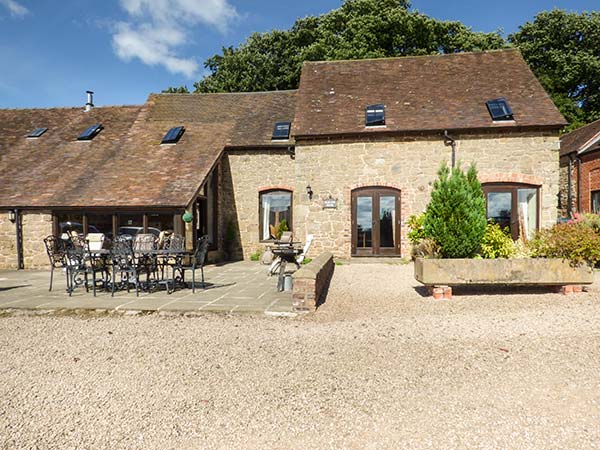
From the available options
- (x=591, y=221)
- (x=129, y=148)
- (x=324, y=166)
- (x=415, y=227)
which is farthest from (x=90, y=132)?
(x=591, y=221)

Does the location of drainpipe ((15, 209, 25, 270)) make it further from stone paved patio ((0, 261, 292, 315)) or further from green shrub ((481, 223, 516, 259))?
green shrub ((481, 223, 516, 259))

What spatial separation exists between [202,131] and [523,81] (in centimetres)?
1081

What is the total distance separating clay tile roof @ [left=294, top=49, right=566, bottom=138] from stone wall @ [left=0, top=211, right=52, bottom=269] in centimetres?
828

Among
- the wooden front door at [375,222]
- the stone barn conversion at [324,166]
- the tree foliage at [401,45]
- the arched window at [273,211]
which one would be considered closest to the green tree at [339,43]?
the tree foliage at [401,45]

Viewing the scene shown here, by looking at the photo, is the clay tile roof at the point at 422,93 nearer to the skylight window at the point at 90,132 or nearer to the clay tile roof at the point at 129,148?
the clay tile roof at the point at 129,148

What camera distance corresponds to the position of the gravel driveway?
246cm

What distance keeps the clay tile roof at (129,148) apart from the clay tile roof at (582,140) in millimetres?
12279

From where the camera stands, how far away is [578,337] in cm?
426

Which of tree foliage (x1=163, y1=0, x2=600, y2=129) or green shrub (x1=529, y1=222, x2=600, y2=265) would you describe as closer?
green shrub (x1=529, y1=222, x2=600, y2=265)

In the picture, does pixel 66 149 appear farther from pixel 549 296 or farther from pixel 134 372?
pixel 549 296

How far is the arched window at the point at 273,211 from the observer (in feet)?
43.5

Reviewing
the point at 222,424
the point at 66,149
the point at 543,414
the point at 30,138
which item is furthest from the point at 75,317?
the point at 30,138

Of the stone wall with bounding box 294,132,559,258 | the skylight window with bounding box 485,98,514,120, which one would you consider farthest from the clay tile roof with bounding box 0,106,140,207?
the skylight window with bounding box 485,98,514,120

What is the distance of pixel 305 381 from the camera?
3.22 m
